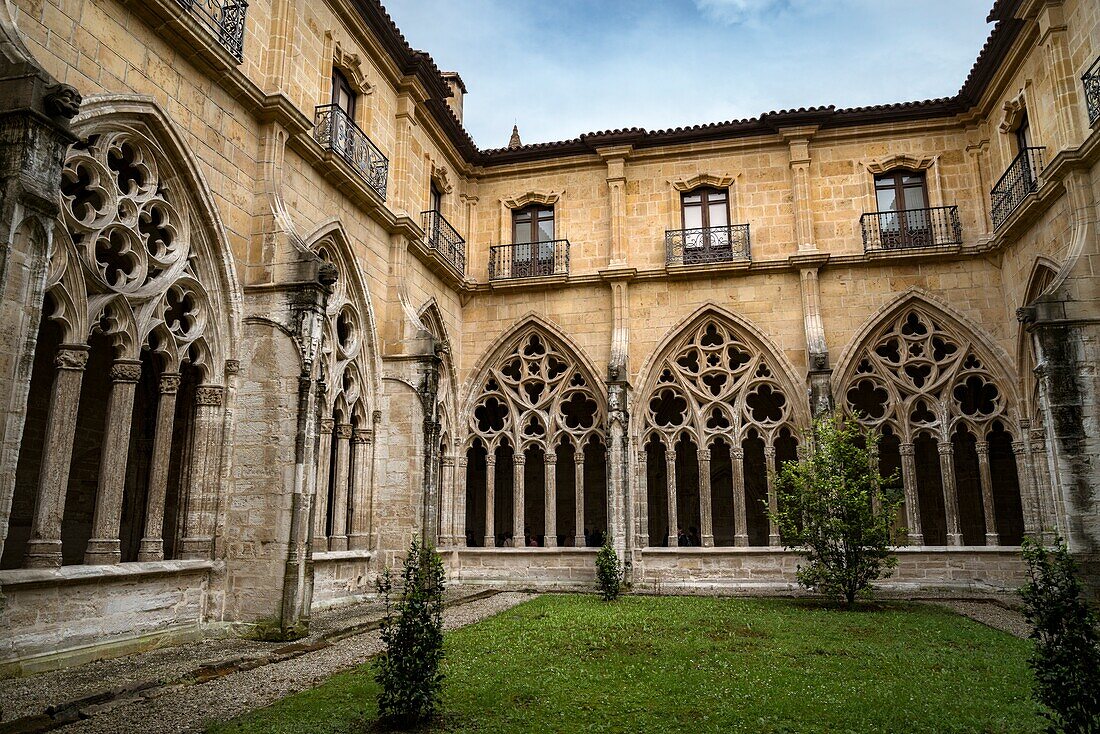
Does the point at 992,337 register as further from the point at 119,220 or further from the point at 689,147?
the point at 119,220

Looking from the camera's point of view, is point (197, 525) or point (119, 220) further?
point (197, 525)

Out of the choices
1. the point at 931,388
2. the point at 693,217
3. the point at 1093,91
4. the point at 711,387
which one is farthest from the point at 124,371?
the point at 931,388

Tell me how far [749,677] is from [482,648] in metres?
2.70

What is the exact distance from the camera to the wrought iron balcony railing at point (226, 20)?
880 centimetres

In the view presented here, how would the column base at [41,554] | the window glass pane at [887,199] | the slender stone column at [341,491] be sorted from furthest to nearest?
the window glass pane at [887,199] < the slender stone column at [341,491] < the column base at [41,554]

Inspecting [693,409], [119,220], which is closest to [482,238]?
[693,409]

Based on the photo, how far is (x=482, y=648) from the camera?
7.71 meters

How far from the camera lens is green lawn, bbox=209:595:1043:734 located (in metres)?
5.09

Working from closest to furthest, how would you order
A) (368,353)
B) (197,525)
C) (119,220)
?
1. (119,220)
2. (197,525)
3. (368,353)

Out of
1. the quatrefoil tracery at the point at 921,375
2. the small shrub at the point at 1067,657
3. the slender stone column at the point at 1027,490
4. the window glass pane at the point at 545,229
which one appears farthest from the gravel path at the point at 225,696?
the slender stone column at the point at 1027,490

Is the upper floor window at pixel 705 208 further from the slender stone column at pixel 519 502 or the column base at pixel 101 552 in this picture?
the column base at pixel 101 552

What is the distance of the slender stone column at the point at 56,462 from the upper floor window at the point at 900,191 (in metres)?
14.3

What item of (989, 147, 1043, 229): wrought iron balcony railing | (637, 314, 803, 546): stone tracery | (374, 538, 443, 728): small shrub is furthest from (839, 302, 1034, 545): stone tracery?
(374, 538, 443, 728): small shrub

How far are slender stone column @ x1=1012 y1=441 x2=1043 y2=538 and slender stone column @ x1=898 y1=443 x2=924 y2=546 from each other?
175 centimetres
